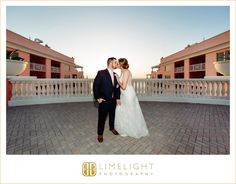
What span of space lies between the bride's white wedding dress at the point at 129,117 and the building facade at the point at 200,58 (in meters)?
6.37

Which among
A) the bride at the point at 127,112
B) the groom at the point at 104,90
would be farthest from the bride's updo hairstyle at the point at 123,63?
the groom at the point at 104,90

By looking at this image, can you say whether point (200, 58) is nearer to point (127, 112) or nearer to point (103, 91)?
point (127, 112)

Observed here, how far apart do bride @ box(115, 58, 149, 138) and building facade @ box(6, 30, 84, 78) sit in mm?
13647

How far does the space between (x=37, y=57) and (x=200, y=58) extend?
90.8 ft

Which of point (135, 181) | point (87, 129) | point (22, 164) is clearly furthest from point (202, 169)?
point (22, 164)

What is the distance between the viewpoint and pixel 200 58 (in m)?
22.9

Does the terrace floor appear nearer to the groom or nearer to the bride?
the bride

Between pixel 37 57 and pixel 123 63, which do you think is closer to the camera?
pixel 123 63

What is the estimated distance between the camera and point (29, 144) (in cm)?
276

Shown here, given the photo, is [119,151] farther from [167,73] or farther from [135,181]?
[167,73]
